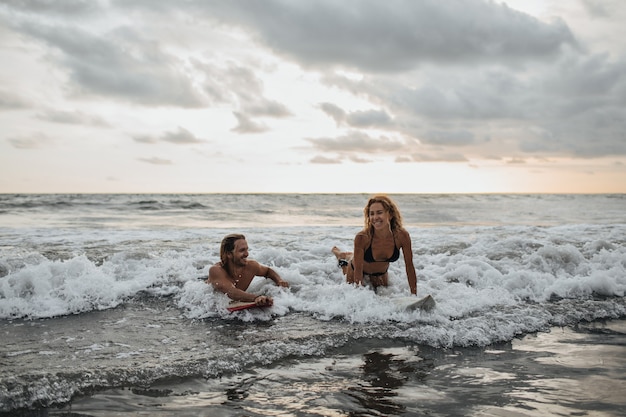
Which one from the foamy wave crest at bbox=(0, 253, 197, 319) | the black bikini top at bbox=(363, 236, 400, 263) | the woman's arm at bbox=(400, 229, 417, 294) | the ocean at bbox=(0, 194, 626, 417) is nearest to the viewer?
the ocean at bbox=(0, 194, 626, 417)

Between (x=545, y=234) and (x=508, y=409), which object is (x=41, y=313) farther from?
(x=545, y=234)

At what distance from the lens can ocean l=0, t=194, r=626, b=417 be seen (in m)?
3.54

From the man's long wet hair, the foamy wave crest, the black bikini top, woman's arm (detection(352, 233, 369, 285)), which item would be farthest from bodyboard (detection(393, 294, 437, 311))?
the foamy wave crest

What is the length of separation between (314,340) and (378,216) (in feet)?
7.71

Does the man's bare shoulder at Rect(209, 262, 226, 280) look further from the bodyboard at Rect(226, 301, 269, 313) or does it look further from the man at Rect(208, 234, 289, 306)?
the bodyboard at Rect(226, 301, 269, 313)

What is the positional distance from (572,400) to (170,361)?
3.45 m

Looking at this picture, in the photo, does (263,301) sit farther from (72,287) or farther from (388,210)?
(72,287)

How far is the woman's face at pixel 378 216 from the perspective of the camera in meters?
6.78

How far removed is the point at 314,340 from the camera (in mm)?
5082

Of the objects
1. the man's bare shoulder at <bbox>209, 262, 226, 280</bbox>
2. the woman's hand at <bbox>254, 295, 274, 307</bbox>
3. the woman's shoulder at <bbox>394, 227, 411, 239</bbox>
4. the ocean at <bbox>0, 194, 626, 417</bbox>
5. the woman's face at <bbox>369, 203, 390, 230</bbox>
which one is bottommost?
the ocean at <bbox>0, 194, 626, 417</bbox>

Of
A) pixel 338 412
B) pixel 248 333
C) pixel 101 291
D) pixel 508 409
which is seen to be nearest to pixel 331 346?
pixel 248 333

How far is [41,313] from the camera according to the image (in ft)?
20.1

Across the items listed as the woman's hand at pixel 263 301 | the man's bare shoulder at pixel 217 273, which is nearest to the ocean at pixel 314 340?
the woman's hand at pixel 263 301

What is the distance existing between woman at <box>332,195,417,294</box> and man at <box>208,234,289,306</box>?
1397mm
